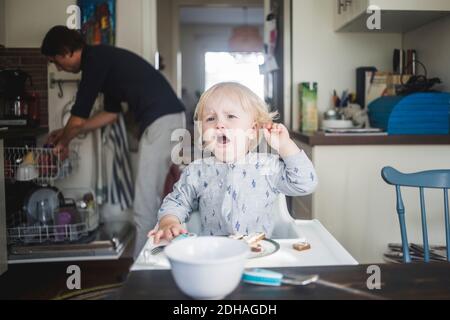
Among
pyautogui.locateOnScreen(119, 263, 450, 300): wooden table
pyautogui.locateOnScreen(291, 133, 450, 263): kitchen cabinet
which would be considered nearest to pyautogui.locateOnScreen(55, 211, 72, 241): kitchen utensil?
pyautogui.locateOnScreen(291, 133, 450, 263): kitchen cabinet

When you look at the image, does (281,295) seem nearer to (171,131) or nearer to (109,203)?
(171,131)

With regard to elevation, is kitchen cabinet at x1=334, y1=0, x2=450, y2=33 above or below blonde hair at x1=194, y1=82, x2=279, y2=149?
above

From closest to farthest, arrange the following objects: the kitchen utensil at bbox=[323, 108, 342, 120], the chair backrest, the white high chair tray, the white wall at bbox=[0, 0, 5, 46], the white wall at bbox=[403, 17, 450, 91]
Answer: the white high chair tray, the chair backrest, the white wall at bbox=[403, 17, 450, 91], the kitchen utensil at bbox=[323, 108, 342, 120], the white wall at bbox=[0, 0, 5, 46]

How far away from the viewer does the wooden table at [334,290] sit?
57 cm

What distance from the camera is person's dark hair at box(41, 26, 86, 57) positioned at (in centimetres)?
212

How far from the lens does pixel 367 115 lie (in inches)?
85.6

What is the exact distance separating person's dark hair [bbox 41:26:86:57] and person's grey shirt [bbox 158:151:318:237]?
1283 mm

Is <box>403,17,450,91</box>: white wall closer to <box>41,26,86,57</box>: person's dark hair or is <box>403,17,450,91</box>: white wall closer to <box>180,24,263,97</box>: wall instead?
<box>41,26,86,57</box>: person's dark hair

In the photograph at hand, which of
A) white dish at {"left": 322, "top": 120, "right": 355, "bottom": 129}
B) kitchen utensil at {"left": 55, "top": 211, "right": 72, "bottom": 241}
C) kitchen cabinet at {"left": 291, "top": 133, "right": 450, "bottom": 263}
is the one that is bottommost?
kitchen utensil at {"left": 55, "top": 211, "right": 72, "bottom": 241}

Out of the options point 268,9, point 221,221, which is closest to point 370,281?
point 221,221

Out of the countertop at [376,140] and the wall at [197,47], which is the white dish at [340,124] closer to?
the countertop at [376,140]

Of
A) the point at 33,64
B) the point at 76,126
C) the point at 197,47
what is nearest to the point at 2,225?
the point at 76,126
